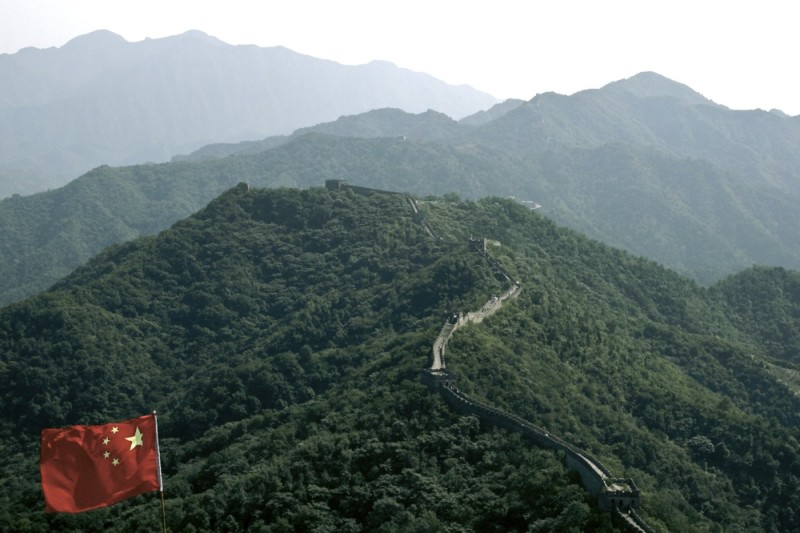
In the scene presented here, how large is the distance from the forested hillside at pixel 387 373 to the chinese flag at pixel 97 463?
1510 centimetres

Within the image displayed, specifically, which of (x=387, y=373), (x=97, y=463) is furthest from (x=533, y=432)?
(x=97, y=463)

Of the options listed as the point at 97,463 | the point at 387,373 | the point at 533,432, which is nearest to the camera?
the point at 97,463

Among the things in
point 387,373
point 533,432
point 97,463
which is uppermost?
point 97,463

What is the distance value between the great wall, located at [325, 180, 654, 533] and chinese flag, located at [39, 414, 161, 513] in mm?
20576

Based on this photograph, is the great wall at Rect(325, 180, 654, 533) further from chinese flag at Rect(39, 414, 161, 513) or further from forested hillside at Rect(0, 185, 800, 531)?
chinese flag at Rect(39, 414, 161, 513)

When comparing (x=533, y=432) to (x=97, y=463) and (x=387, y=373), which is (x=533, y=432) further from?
(x=97, y=463)

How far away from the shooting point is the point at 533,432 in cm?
5234

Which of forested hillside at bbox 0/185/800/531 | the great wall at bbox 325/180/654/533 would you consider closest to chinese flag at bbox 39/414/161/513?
forested hillside at bbox 0/185/800/531

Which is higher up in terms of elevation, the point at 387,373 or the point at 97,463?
the point at 97,463

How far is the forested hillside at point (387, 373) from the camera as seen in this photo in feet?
167

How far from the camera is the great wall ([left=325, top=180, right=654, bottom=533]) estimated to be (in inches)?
1713

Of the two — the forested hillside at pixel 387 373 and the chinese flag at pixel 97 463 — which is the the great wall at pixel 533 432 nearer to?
the forested hillside at pixel 387 373

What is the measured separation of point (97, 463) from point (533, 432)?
25777mm

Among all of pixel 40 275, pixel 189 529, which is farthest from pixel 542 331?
pixel 40 275
